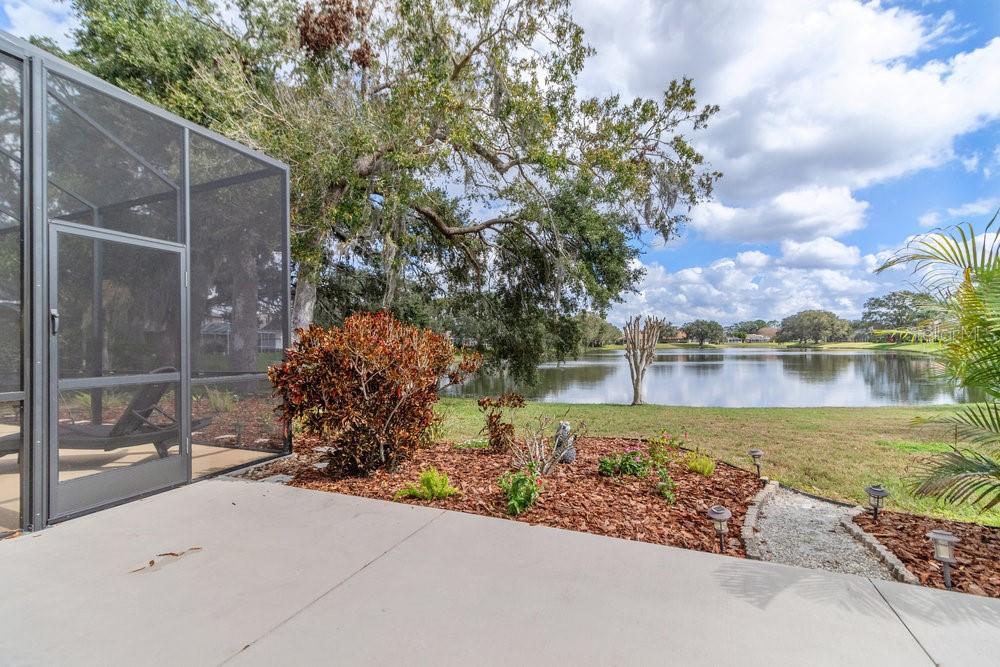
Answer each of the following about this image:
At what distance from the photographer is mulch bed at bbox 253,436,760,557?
9.64 feet

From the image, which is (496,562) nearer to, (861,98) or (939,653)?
(939,653)

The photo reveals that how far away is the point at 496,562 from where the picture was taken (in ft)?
7.92

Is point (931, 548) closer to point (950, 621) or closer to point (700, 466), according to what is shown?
point (950, 621)

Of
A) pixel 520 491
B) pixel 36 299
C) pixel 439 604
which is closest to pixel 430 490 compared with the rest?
pixel 520 491

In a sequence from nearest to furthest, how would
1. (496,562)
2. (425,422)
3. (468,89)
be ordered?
(496,562) < (425,422) < (468,89)

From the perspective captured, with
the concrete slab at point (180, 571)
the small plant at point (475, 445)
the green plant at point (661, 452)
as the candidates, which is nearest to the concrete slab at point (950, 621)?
the green plant at point (661, 452)

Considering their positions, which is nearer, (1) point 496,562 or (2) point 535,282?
(1) point 496,562

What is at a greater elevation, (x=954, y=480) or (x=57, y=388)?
(x=57, y=388)

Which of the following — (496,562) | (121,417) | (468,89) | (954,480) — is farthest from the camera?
(468,89)

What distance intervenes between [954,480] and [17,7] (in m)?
12.6

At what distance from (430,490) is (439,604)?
1.41 m

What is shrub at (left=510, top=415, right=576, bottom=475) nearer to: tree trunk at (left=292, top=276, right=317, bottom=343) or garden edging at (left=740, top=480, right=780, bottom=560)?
garden edging at (left=740, top=480, right=780, bottom=560)

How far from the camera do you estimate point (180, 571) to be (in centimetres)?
234

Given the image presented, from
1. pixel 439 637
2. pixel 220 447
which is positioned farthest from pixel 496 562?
pixel 220 447
